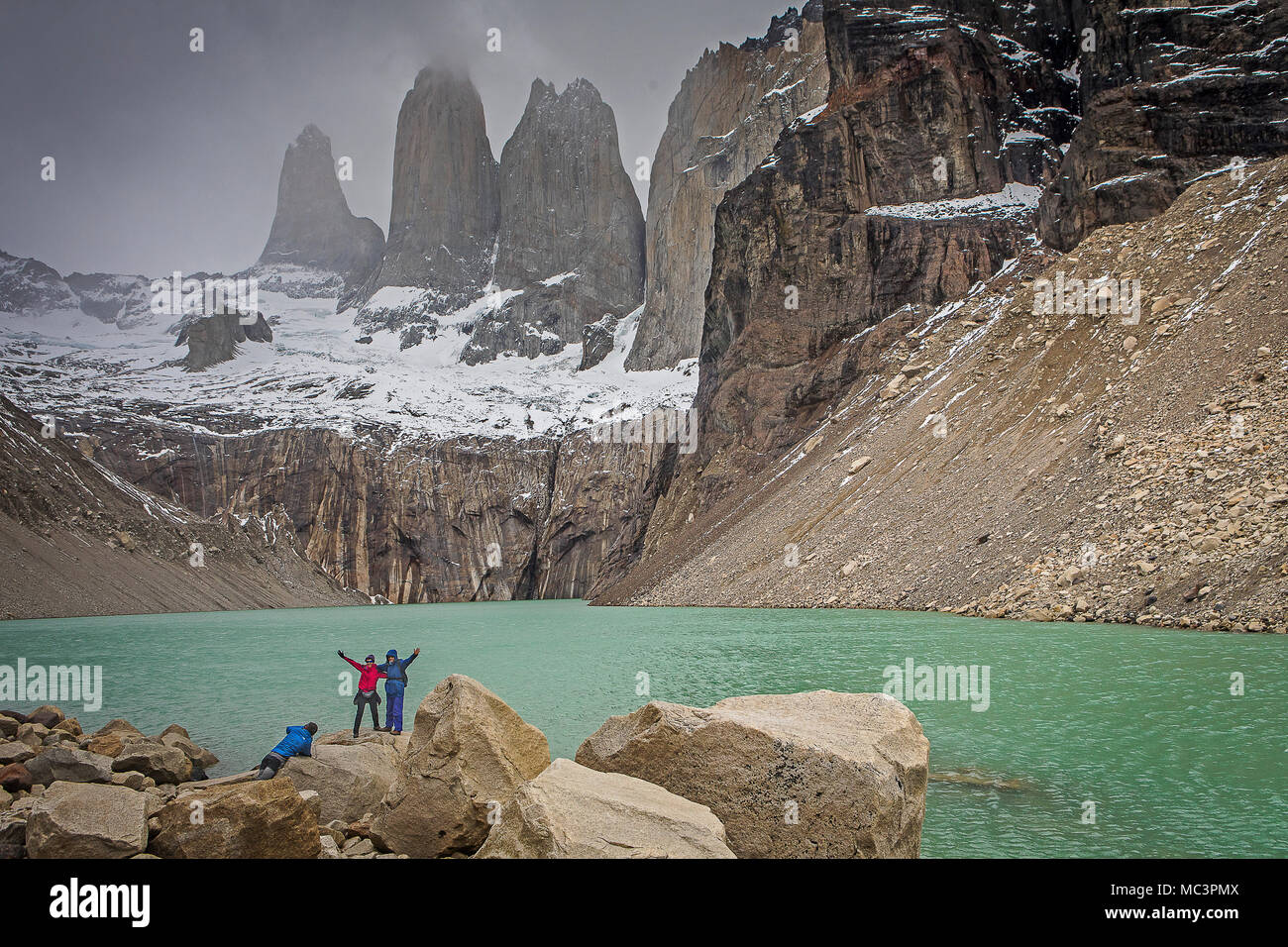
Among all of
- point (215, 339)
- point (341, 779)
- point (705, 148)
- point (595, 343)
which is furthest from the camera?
point (595, 343)

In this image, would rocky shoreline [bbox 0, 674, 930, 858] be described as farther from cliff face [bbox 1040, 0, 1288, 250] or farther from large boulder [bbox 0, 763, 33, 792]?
cliff face [bbox 1040, 0, 1288, 250]

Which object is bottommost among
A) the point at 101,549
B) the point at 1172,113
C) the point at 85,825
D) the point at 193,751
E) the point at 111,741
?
the point at 101,549

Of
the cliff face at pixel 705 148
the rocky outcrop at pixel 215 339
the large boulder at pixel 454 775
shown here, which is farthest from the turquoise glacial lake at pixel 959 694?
the rocky outcrop at pixel 215 339

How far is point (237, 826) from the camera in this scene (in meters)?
7.19

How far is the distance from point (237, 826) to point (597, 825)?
3337 mm

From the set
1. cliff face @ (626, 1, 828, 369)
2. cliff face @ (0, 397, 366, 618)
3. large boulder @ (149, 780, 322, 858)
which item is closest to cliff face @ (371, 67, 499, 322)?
cliff face @ (626, 1, 828, 369)

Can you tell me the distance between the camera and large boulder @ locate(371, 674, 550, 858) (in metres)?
7.98

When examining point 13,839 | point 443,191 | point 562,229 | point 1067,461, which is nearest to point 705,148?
point 562,229

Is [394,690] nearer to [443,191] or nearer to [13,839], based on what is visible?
[13,839]

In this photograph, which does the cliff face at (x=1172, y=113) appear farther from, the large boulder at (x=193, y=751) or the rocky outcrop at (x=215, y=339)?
the rocky outcrop at (x=215, y=339)

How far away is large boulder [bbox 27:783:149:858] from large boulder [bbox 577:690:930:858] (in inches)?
159

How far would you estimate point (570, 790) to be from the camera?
21.5 feet
